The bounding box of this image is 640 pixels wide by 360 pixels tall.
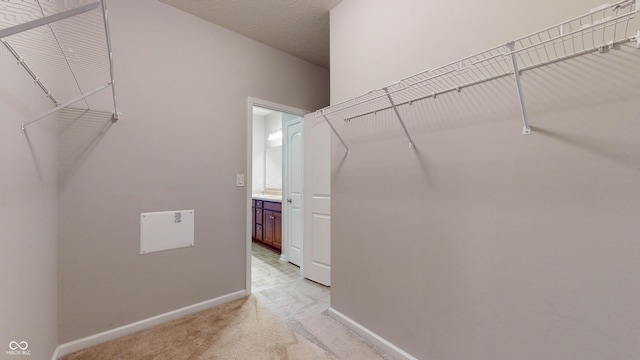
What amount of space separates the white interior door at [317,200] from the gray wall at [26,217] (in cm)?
209

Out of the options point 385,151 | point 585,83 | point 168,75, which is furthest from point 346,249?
point 168,75

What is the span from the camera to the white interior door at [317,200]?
2.76 meters

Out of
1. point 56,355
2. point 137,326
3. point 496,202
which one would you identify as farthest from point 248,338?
point 496,202

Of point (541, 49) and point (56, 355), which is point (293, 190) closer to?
point (56, 355)

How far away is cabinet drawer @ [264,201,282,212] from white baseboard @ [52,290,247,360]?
5.26 feet

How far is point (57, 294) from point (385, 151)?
7.89 feet

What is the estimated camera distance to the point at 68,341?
1684 millimetres

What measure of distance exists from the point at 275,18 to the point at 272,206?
2674 millimetres

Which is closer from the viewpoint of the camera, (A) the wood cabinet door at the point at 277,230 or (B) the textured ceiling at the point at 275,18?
(B) the textured ceiling at the point at 275,18

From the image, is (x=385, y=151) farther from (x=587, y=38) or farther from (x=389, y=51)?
(x=587, y=38)

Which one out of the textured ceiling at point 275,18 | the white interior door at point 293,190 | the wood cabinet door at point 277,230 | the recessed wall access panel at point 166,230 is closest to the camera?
the recessed wall access panel at point 166,230

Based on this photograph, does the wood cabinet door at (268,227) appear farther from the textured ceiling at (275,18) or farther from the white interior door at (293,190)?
the textured ceiling at (275,18)

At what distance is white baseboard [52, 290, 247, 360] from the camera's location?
1677 mm

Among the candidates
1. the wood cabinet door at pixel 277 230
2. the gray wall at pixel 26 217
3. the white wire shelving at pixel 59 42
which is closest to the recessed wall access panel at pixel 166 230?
the gray wall at pixel 26 217
